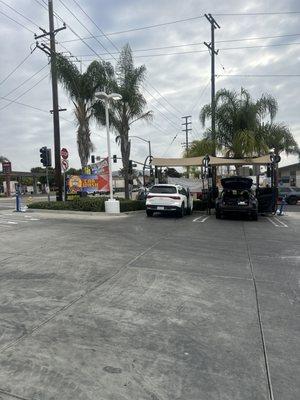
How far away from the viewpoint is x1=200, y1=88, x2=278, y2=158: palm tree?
85.1ft

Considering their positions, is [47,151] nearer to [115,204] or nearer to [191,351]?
[115,204]

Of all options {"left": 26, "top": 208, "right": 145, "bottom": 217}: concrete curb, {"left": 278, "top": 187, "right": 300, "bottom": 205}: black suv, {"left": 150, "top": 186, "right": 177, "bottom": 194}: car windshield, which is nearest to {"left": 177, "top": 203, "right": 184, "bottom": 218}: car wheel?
{"left": 150, "top": 186, "right": 177, "bottom": 194}: car windshield

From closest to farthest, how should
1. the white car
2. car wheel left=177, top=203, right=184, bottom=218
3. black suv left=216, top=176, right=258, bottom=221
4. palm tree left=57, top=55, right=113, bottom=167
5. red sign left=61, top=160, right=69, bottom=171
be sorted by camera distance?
black suv left=216, top=176, right=258, bottom=221 < the white car < car wheel left=177, top=203, right=184, bottom=218 < red sign left=61, top=160, right=69, bottom=171 < palm tree left=57, top=55, right=113, bottom=167

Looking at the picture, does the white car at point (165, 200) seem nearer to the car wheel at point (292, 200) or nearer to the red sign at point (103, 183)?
the red sign at point (103, 183)

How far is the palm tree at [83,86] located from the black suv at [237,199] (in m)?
9.81

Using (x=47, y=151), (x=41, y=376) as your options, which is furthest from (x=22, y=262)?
(x=47, y=151)

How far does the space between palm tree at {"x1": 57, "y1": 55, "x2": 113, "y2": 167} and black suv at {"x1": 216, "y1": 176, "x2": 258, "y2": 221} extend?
981cm

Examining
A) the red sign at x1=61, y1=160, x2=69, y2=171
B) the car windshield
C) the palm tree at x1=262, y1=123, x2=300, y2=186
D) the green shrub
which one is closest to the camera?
the car windshield

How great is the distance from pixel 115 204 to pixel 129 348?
54.9ft

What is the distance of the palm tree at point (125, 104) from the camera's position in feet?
85.2

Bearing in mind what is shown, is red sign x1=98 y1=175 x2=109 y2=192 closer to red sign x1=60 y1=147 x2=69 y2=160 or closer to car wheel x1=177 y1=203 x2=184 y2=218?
red sign x1=60 y1=147 x2=69 y2=160

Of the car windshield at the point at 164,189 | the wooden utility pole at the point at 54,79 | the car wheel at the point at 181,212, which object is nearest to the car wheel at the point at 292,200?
the car wheel at the point at 181,212

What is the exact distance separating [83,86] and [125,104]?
273 cm

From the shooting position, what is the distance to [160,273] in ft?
25.4
